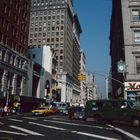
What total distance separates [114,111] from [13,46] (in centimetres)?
3899

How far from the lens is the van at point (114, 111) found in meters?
20.4

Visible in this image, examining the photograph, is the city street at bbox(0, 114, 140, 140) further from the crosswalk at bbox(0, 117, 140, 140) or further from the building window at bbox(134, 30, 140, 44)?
the building window at bbox(134, 30, 140, 44)

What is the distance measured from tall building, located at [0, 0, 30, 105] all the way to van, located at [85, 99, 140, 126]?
84.0 feet

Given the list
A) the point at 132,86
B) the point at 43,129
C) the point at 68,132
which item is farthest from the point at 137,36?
the point at 68,132

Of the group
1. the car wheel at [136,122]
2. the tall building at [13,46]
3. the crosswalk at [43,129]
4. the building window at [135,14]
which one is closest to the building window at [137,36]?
the building window at [135,14]

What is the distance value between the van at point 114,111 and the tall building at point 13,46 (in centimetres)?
2561

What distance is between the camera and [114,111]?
2194cm

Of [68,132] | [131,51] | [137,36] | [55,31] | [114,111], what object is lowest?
[68,132]

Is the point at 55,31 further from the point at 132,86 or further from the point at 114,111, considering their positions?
the point at 114,111

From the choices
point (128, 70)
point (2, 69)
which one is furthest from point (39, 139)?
point (2, 69)

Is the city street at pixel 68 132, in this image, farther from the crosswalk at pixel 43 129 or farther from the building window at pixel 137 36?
the building window at pixel 137 36

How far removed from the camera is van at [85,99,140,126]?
802 inches

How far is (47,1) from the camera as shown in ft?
417

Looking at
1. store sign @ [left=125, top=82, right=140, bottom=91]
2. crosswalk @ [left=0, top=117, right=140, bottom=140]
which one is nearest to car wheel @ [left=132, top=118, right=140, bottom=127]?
crosswalk @ [left=0, top=117, right=140, bottom=140]
